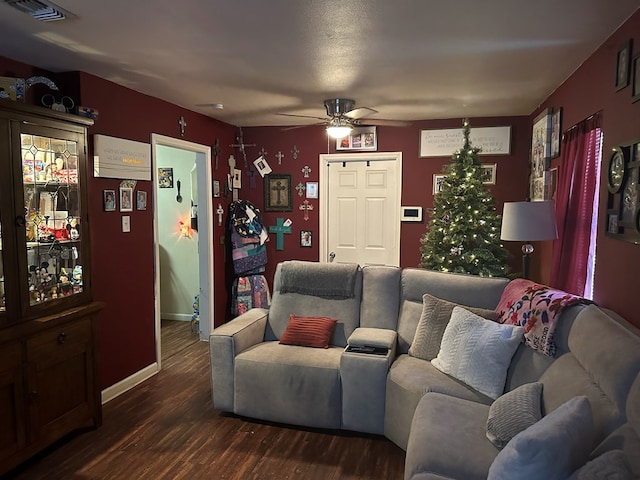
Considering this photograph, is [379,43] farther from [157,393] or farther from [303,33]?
[157,393]

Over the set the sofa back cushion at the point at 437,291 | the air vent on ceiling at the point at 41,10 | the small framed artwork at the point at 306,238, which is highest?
the air vent on ceiling at the point at 41,10

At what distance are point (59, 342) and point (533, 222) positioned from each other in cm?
311

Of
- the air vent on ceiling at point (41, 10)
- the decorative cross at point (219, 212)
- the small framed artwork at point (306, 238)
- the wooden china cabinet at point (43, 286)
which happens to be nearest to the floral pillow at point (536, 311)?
the wooden china cabinet at point (43, 286)

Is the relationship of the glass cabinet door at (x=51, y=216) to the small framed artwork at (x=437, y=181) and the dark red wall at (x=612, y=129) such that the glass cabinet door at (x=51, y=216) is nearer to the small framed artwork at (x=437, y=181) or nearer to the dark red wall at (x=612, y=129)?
the dark red wall at (x=612, y=129)

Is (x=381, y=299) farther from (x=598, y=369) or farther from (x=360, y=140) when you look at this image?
(x=360, y=140)

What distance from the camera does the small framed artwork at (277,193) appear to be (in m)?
5.60

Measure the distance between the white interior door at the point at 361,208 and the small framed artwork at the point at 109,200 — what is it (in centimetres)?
254

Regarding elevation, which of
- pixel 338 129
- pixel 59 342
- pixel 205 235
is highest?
pixel 338 129

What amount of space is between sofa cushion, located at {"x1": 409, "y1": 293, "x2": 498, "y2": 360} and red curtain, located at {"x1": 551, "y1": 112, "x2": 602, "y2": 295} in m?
0.57

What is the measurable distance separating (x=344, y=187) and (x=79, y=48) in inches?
128

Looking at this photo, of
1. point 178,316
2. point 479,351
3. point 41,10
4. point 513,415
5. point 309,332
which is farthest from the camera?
point 178,316

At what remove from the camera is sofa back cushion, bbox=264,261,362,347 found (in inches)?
Result: 137

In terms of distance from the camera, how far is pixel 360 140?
532 cm

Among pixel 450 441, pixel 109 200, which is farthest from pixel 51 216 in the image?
→ pixel 450 441
